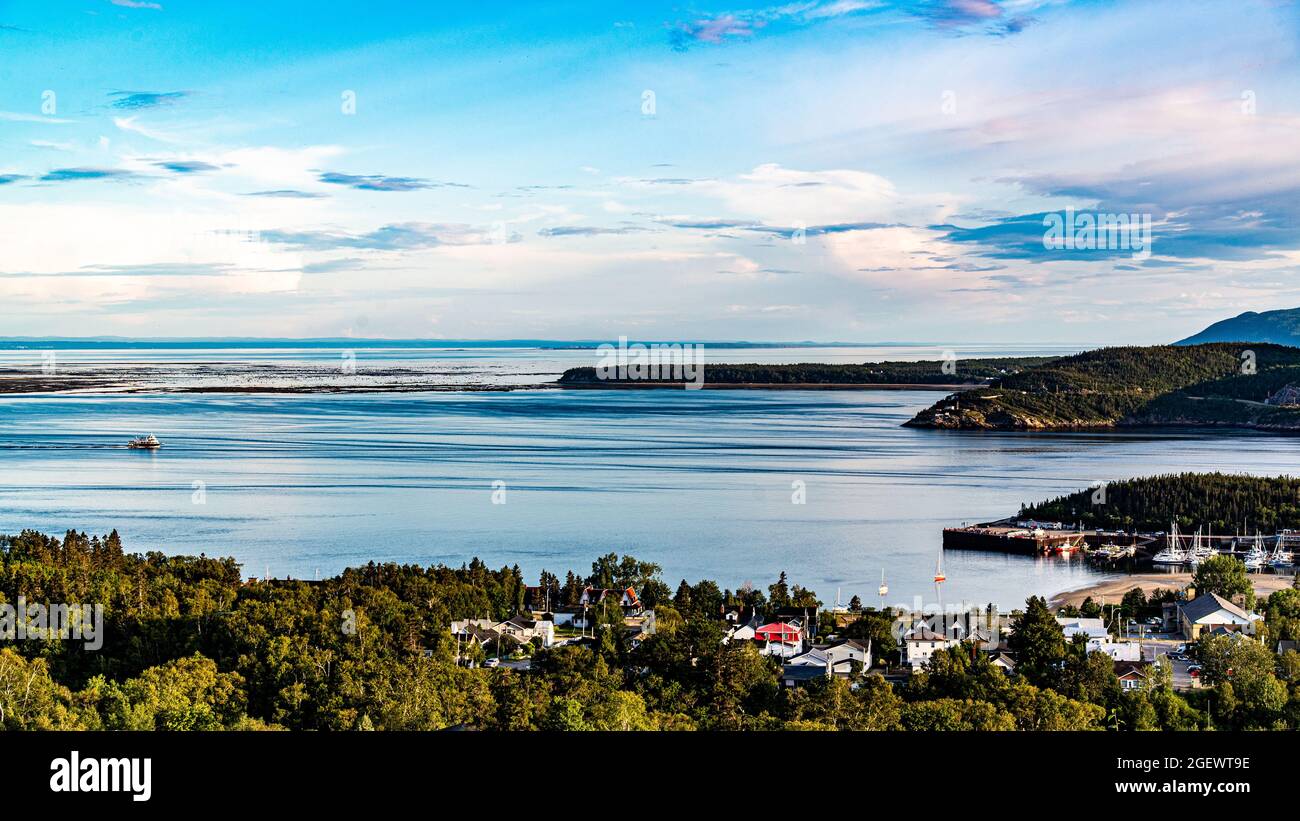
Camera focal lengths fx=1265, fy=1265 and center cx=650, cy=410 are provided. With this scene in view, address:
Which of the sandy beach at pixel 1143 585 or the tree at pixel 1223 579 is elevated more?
the tree at pixel 1223 579

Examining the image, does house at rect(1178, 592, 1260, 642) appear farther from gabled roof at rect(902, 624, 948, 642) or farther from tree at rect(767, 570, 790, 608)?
tree at rect(767, 570, 790, 608)

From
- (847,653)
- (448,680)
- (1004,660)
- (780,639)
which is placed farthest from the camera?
(780,639)

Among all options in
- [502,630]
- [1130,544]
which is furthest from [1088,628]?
[1130,544]

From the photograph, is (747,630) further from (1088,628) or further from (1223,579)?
(1223,579)

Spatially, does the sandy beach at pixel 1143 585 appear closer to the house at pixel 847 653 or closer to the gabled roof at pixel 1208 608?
the gabled roof at pixel 1208 608

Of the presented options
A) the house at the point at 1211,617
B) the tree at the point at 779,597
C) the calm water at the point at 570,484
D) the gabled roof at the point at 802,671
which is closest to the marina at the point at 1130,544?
the calm water at the point at 570,484
